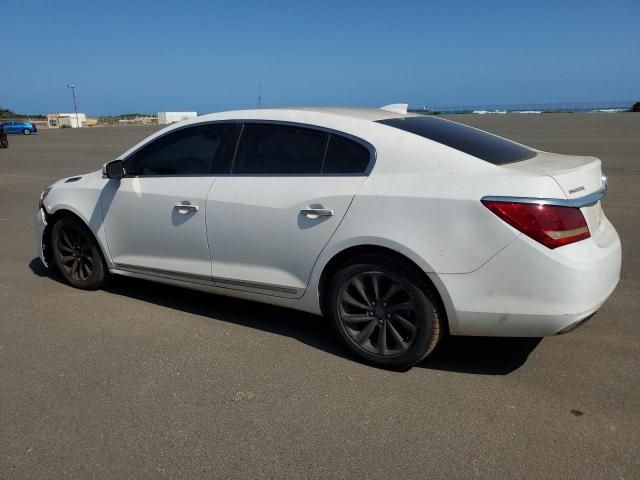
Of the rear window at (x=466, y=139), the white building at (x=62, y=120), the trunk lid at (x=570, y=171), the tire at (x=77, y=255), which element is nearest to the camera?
the trunk lid at (x=570, y=171)

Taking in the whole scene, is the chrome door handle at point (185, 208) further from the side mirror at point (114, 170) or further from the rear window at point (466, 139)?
the rear window at point (466, 139)

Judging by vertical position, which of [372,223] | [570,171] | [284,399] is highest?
[570,171]

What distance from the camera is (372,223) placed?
136 inches

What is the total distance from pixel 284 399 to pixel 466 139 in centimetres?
204

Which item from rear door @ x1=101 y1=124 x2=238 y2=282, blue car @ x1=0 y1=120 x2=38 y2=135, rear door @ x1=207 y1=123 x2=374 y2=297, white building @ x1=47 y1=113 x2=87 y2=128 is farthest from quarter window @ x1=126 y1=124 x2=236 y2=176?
white building @ x1=47 y1=113 x2=87 y2=128

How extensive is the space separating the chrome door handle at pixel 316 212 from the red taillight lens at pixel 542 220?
102cm

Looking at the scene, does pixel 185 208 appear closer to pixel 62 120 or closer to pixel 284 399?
pixel 284 399

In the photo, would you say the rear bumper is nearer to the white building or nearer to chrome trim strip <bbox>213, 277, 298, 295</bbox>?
chrome trim strip <bbox>213, 277, 298, 295</bbox>

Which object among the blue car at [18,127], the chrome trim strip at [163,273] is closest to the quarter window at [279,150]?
the chrome trim strip at [163,273]

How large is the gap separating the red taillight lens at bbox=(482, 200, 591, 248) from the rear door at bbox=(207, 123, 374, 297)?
911mm

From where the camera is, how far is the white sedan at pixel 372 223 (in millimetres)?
3131

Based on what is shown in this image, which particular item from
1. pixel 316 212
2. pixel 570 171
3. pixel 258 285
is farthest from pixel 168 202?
pixel 570 171

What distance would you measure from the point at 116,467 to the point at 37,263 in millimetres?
4221

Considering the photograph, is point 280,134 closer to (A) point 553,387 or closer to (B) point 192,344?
(B) point 192,344
